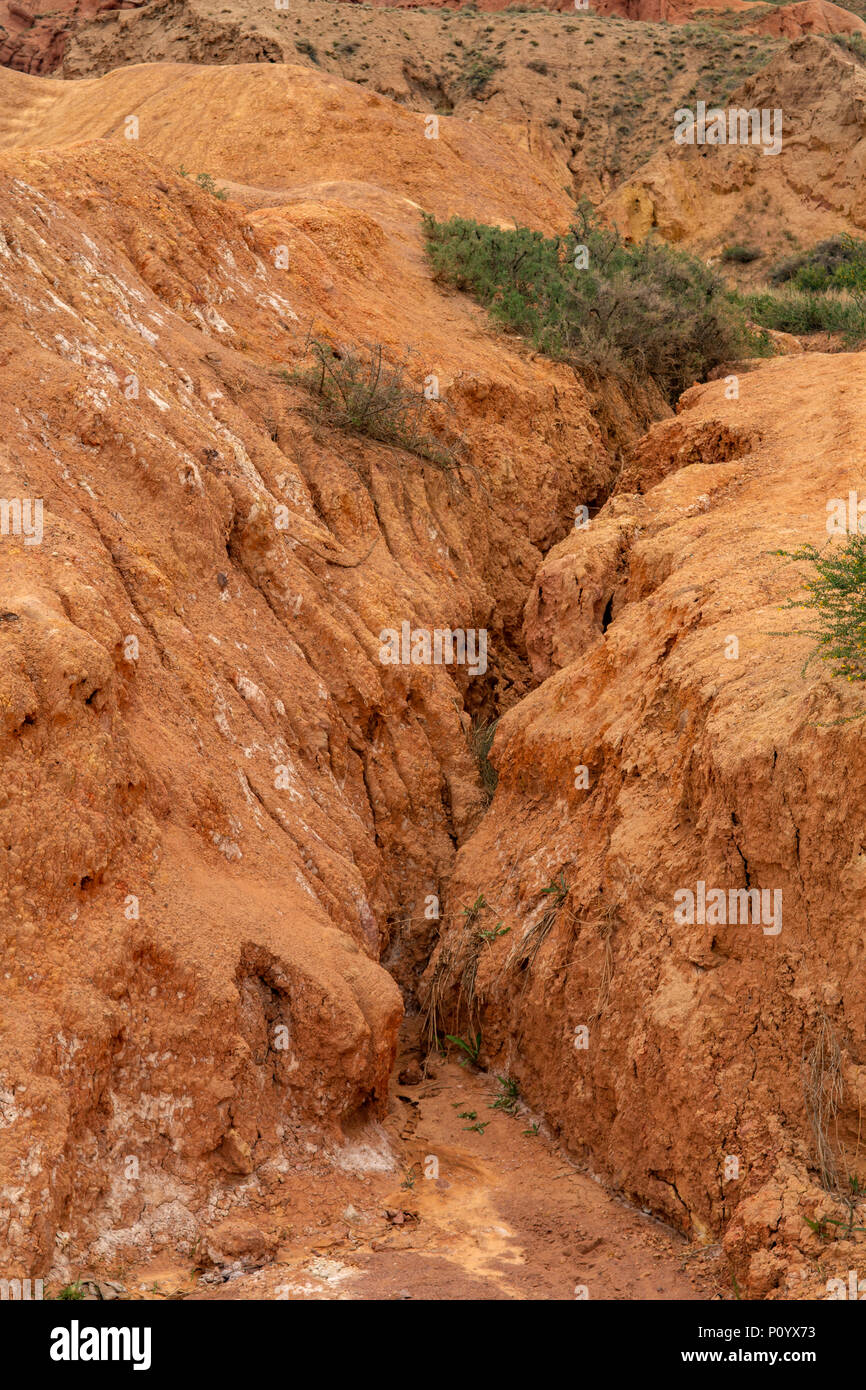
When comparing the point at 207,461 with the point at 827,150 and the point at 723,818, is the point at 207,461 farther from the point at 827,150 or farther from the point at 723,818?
the point at 827,150

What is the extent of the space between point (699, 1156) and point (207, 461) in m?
4.63

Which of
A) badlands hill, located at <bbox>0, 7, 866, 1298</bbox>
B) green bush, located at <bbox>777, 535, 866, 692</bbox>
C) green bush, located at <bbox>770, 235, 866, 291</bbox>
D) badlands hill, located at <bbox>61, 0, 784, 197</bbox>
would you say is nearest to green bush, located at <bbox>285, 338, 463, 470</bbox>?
badlands hill, located at <bbox>0, 7, 866, 1298</bbox>

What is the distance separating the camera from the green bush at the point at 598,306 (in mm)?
11867

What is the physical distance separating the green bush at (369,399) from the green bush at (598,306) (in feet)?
8.05

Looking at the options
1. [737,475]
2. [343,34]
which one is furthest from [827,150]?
[737,475]

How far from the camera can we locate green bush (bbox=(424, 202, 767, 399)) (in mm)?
11867

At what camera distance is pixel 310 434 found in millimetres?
8711

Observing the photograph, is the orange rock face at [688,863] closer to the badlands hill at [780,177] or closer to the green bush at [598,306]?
the green bush at [598,306]

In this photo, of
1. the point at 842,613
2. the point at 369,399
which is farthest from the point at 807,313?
the point at 842,613

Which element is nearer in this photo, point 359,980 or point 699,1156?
point 699,1156

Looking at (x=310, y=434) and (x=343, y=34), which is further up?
(x=343, y=34)

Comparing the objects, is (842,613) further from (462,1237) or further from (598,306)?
(598,306)

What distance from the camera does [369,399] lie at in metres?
9.08

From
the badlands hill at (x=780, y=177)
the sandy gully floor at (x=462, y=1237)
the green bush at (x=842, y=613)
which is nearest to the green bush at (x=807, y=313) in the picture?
the badlands hill at (x=780, y=177)
